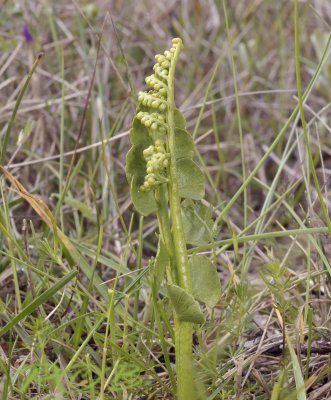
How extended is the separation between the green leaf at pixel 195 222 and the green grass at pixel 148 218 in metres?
0.06

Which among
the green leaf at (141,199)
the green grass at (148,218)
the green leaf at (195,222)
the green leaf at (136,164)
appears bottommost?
the green grass at (148,218)

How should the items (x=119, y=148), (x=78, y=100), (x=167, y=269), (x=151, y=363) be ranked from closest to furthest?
(x=167, y=269) → (x=151, y=363) → (x=119, y=148) → (x=78, y=100)

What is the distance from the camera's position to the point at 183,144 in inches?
40.6

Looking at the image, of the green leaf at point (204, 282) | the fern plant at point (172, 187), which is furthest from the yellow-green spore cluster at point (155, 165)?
the green leaf at point (204, 282)

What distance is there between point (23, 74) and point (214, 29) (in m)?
0.79

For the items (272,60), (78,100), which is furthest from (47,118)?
(272,60)

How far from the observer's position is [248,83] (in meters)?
2.41

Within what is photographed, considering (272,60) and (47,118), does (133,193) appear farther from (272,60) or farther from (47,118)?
(272,60)

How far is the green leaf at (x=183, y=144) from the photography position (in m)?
1.03

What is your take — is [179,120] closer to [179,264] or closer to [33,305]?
[179,264]

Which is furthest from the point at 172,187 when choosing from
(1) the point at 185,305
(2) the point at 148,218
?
(2) the point at 148,218

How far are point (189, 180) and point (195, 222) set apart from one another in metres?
0.07

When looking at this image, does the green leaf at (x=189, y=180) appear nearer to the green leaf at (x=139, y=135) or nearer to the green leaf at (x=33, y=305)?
the green leaf at (x=139, y=135)

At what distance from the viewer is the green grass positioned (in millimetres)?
1097
